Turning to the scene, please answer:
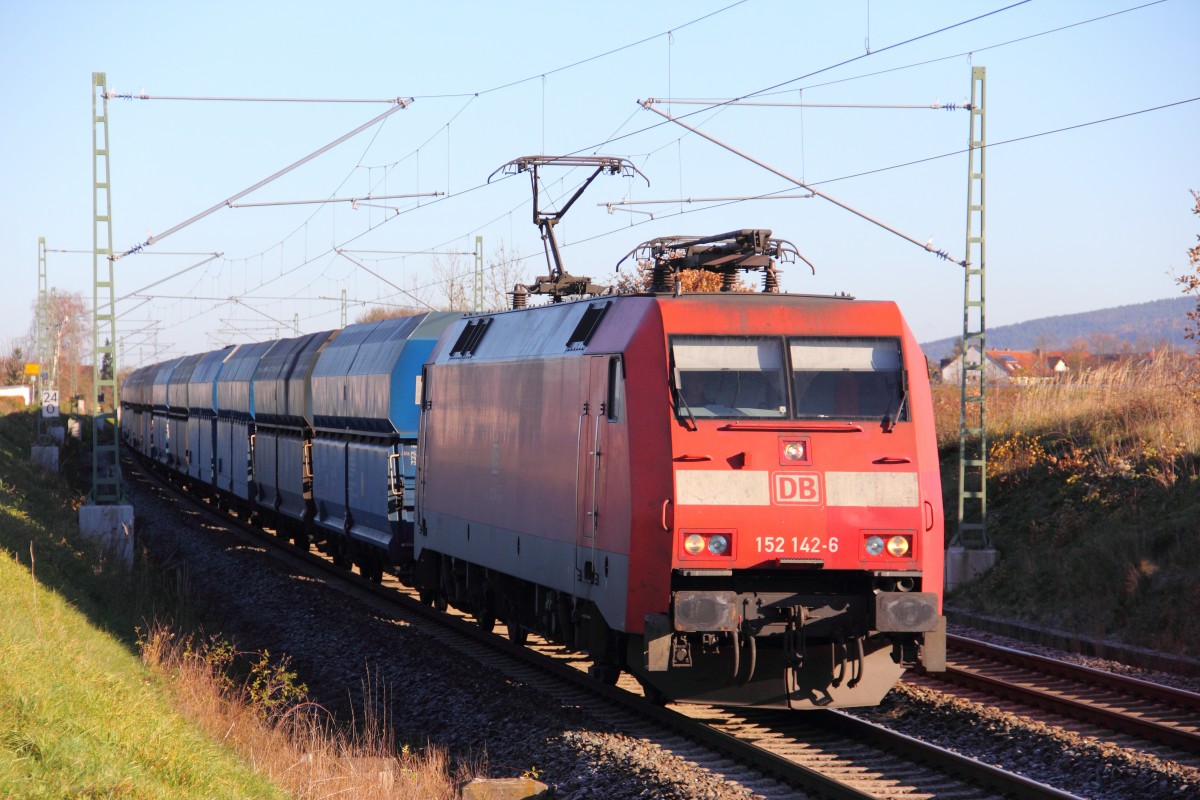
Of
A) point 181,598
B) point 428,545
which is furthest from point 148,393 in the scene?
point 428,545

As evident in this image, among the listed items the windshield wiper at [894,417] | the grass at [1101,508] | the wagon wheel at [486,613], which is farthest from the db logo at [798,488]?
the grass at [1101,508]

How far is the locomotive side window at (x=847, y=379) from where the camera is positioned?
10344 millimetres

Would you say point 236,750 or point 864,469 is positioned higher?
point 864,469

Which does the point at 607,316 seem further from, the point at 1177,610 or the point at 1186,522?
the point at 1186,522

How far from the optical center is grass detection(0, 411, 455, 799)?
768cm

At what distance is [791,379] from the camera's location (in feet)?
34.0

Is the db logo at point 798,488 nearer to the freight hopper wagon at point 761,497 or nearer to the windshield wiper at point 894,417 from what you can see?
the freight hopper wagon at point 761,497

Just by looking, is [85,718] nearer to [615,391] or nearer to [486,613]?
[615,391]

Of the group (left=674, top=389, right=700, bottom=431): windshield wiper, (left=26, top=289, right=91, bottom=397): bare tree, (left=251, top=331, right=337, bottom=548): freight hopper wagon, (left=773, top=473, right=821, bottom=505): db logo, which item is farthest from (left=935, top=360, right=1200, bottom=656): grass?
(left=26, top=289, right=91, bottom=397): bare tree

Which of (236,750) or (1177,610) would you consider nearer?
→ (236,750)

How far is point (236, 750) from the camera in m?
10.2

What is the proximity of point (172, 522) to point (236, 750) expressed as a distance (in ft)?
78.1

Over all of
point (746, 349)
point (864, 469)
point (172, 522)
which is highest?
point (746, 349)

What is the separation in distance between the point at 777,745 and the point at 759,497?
6.82ft
